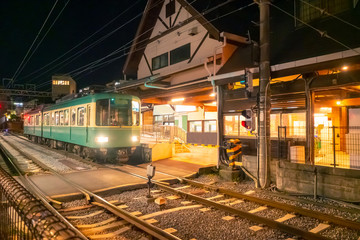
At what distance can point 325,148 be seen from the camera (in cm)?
948

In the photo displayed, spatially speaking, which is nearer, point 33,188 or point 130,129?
point 33,188

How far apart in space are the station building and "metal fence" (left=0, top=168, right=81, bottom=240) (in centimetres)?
726

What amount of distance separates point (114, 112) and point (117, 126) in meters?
0.67

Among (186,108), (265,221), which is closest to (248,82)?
(265,221)

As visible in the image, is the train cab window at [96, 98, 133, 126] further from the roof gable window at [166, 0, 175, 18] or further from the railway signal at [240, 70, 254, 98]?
the roof gable window at [166, 0, 175, 18]

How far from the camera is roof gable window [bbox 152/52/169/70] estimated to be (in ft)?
57.7

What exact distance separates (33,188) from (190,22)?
1162cm

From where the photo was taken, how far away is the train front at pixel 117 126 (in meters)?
12.4

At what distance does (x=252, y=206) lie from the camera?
22.6 feet

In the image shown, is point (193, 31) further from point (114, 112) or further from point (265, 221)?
point (265, 221)

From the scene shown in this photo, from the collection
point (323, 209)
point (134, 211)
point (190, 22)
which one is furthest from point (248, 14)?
point (134, 211)

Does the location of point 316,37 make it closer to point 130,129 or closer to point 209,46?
point 209,46

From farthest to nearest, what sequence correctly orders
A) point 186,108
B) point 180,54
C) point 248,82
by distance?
point 186,108
point 180,54
point 248,82

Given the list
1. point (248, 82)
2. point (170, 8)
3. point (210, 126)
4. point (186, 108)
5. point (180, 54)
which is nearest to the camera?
point (248, 82)
